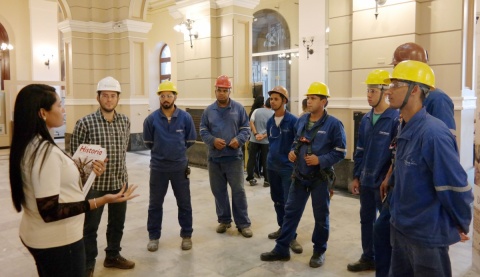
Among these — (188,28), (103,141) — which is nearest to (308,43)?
(188,28)

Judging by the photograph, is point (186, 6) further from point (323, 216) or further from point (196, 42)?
point (323, 216)

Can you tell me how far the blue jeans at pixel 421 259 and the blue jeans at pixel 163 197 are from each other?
2.42m

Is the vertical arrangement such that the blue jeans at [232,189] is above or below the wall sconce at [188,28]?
below

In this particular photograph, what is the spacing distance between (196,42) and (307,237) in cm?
571

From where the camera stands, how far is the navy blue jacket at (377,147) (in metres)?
3.22

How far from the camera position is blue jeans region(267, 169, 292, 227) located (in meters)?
4.12

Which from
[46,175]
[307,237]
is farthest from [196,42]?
[46,175]

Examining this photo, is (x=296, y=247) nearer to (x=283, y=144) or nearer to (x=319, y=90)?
(x=283, y=144)

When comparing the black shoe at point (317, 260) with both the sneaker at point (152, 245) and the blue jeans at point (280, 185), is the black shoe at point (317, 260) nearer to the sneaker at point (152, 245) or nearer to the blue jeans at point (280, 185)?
the blue jeans at point (280, 185)

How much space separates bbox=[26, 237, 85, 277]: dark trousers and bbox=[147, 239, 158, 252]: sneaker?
7.07 ft

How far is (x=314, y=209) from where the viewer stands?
367 cm

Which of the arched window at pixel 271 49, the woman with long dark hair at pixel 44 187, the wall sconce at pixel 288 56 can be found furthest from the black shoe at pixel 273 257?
the wall sconce at pixel 288 56

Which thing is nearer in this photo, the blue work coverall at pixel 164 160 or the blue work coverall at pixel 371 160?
the blue work coverall at pixel 371 160

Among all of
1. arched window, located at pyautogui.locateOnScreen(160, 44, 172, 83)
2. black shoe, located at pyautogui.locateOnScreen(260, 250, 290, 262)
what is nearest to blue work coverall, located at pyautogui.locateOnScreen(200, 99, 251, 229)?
black shoe, located at pyautogui.locateOnScreen(260, 250, 290, 262)
